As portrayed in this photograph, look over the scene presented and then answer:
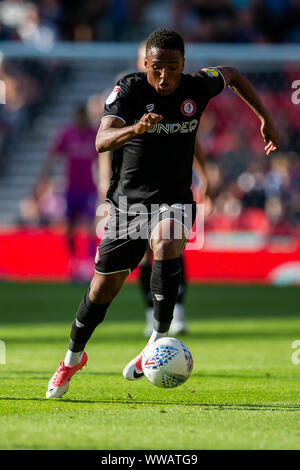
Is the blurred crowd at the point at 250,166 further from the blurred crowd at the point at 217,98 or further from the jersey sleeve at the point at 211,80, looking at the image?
the jersey sleeve at the point at 211,80

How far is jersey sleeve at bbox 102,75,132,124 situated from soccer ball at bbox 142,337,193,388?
1.38m

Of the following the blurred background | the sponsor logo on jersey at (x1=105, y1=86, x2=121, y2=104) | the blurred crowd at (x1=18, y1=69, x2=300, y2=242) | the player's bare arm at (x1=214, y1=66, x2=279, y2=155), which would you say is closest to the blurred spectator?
the blurred background

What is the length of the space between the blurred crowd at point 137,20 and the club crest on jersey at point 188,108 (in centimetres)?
1095

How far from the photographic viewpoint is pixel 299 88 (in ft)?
51.1

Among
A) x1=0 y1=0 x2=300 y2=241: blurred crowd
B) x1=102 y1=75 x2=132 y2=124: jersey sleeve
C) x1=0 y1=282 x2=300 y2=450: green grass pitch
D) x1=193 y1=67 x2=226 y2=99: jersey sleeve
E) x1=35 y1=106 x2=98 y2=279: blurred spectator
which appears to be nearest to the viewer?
x1=0 y1=282 x2=300 y2=450: green grass pitch

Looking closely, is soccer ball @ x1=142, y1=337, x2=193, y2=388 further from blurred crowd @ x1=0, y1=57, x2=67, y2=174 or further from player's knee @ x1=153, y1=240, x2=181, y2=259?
blurred crowd @ x1=0, y1=57, x2=67, y2=174

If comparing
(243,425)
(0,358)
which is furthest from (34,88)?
(243,425)

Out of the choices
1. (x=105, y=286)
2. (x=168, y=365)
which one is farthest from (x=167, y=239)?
(x=168, y=365)

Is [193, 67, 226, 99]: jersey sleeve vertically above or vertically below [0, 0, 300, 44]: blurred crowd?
below

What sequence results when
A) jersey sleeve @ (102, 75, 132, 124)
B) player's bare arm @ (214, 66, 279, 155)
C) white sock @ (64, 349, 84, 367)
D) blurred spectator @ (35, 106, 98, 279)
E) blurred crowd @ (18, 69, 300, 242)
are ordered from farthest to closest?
blurred crowd @ (18, 69, 300, 242) < blurred spectator @ (35, 106, 98, 279) < player's bare arm @ (214, 66, 279, 155) < white sock @ (64, 349, 84, 367) < jersey sleeve @ (102, 75, 132, 124)

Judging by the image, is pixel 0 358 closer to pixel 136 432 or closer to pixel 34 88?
pixel 136 432

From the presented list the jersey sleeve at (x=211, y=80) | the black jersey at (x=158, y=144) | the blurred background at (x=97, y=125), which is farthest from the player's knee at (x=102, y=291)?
the blurred background at (x=97, y=125)

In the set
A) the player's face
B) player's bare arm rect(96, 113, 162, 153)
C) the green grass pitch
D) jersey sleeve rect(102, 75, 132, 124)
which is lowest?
the green grass pitch

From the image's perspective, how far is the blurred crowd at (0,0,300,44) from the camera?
56.4 feet
